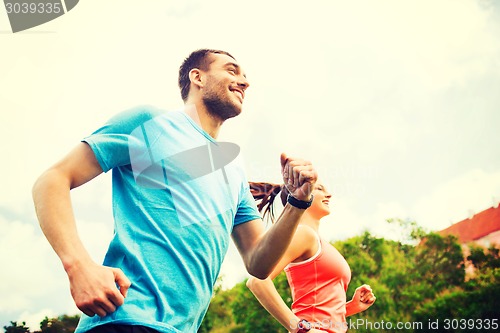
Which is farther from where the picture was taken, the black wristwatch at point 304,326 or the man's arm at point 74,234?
Answer: the black wristwatch at point 304,326

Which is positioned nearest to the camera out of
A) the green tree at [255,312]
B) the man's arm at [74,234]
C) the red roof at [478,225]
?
the man's arm at [74,234]

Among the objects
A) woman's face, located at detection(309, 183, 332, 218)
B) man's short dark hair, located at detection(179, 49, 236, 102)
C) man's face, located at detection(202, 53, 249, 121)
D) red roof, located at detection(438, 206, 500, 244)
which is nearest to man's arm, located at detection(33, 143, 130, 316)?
man's face, located at detection(202, 53, 249, 121)

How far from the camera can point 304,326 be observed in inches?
121

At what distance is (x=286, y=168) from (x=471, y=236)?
100 ft

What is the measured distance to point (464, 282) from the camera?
1936 centimetres

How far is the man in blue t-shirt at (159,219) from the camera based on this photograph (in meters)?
1.36

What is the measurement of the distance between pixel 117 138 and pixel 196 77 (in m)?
0.83

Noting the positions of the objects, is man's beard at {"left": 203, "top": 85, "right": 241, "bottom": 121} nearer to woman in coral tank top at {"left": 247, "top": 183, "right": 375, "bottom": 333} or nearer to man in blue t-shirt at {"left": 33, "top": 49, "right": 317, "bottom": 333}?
man in blue t-shirt at {"left": 33, "top": 49, "right": 317, "bottom": 333}

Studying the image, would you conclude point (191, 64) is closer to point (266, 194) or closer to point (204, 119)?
point (204, 119)

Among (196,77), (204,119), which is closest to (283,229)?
(204,119)

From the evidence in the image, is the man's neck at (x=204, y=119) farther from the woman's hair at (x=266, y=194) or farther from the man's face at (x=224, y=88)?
the woman's hair at (x=266, y=194)

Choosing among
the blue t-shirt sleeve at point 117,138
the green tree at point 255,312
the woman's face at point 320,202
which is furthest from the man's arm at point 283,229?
the green tree at point 255,312

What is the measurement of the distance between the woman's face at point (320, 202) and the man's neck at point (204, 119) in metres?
1.83

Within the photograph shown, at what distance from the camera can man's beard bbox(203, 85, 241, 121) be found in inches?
84.3
